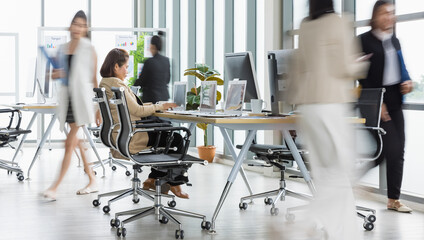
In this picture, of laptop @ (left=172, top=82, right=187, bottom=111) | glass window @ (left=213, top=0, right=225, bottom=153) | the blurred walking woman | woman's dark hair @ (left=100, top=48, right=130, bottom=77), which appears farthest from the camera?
glass window @ (left=213, top=0, right=225, bottom=153)

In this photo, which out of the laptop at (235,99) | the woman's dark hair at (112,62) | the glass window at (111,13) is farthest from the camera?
the glass window at (111,13)

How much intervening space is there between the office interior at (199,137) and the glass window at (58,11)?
2 cm

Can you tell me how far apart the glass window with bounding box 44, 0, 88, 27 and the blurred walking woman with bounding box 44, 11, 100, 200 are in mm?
7193

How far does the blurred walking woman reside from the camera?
18.9 feet

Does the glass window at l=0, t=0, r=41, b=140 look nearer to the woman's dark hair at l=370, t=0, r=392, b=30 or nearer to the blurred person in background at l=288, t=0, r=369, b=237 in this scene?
the woman's dark hair at l=370, t=0, r=392, b=30

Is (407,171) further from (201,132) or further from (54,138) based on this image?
(54,138)

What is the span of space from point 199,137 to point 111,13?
367 cm

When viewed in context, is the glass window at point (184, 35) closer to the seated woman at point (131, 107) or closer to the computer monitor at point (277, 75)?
the seated woman at point (131, 107)

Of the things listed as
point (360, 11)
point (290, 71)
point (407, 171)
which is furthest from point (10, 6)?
point (290, 71)

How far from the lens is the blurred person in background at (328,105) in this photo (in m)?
3.32

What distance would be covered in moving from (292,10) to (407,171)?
9.16 feet

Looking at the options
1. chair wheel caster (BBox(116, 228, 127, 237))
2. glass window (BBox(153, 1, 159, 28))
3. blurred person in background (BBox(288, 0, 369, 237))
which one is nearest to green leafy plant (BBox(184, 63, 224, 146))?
glass window (BBox(153, 1, 159, 28))

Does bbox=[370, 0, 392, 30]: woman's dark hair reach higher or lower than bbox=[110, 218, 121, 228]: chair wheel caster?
higher

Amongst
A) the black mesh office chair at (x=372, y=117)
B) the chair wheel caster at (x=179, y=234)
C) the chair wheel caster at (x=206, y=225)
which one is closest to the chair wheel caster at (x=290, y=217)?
the black mesh office chair at (x=372, y=117)
